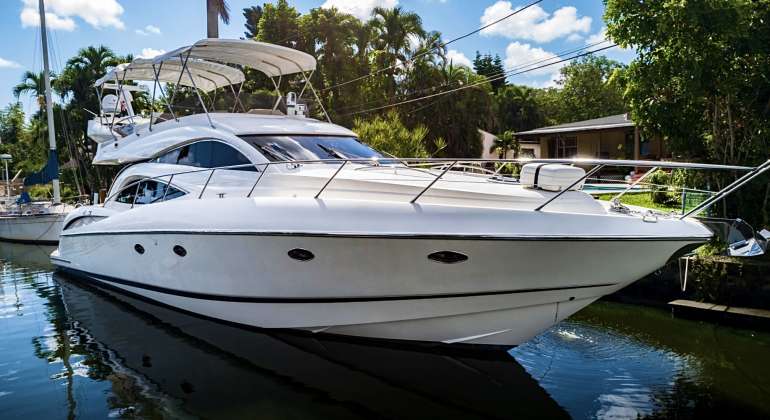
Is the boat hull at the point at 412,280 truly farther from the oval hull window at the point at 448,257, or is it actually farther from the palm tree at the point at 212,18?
the palm tree at the point at 212,18

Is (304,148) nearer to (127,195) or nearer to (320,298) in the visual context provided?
(320,298)

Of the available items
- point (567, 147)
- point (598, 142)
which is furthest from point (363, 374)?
point (567, 147)

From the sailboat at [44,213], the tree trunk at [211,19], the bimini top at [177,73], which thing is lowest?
the sailboat at [44,213]

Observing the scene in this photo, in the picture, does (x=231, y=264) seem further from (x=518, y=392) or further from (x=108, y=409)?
(x=518, y=392)

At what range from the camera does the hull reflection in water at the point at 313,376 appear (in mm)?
4409

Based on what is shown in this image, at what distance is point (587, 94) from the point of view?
133ft

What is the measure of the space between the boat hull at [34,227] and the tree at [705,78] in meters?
15.2

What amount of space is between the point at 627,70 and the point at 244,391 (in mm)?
7763

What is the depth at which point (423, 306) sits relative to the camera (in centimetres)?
479

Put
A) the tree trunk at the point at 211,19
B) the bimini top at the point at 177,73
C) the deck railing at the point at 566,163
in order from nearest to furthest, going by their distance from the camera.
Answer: the deck railing at the point at 566,163 < the bimini top at the point at 177,73 < the tree trunk at the point at 211,19

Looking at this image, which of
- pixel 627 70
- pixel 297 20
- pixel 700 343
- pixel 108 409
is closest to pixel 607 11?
pixel 627 70

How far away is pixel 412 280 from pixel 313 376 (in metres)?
1.31

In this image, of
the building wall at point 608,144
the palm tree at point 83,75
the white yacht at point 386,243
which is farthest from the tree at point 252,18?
the white yacht at point 386,243

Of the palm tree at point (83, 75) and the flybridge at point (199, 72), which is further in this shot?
the palm tree at point (83, 75)
